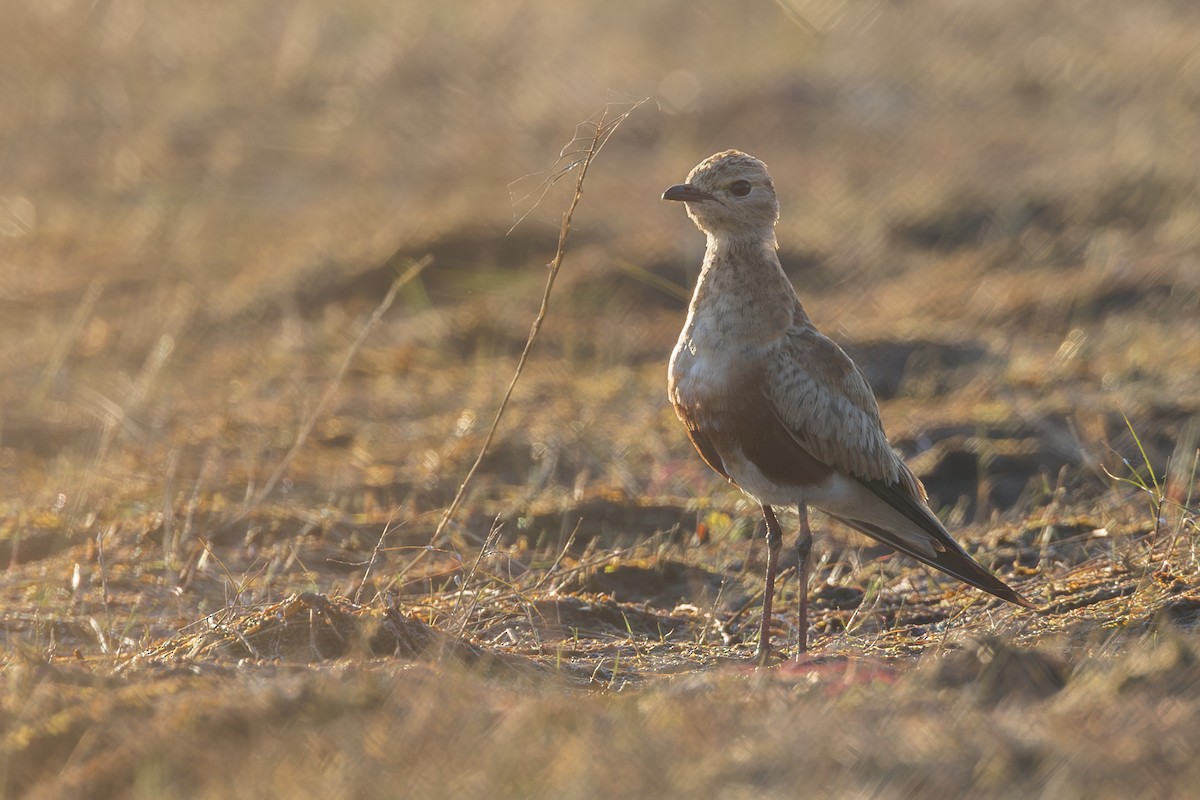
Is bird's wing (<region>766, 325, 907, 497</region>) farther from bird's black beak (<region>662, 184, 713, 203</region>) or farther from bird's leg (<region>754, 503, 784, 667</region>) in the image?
bird's black beak (<region>662, 184, 713, 203</region>)

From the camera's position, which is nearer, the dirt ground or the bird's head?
the dirt ground

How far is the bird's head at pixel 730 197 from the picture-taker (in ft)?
16.5

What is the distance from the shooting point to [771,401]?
4801 millimetres

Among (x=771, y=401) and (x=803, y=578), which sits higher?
(x=771, y=401)

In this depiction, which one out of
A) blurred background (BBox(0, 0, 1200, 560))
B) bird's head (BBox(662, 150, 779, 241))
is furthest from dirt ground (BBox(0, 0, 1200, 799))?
bird's head (BBox(662, 150, 779, 241))

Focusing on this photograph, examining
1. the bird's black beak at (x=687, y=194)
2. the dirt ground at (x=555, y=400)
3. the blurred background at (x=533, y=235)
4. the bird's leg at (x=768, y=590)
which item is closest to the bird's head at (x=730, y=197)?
the bird's black beak at (x=687, y=194)

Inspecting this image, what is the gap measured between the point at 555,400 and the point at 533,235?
9.82 feet

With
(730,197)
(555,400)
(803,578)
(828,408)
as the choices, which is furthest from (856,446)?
(555,400)

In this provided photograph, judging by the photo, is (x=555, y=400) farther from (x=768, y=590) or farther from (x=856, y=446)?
(x=768, y=590)

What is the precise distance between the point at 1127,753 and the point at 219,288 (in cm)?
855

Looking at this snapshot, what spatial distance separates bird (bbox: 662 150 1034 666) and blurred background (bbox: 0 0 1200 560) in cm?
50

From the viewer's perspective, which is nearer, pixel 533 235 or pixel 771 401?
pixel 771 401

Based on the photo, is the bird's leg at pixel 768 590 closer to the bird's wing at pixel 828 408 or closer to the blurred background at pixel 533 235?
the bird's wing at pixel 828 408

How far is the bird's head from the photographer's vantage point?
16.5 ft
